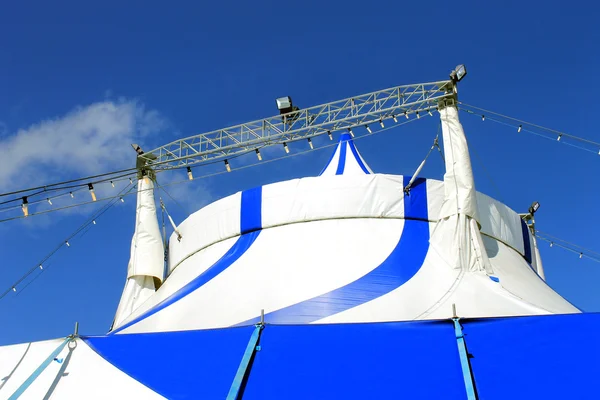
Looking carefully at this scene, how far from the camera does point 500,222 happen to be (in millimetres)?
7137

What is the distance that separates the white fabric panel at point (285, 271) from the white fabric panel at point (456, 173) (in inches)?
23.5

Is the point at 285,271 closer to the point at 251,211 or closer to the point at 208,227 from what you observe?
the point at 251,211

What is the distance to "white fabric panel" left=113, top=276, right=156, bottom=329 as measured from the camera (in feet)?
24.4

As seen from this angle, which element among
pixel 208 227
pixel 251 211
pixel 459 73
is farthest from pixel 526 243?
pixel 208 227

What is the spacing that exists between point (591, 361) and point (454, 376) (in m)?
0.75

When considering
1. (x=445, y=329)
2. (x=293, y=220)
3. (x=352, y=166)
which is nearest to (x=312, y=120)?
(x=352, y=166)

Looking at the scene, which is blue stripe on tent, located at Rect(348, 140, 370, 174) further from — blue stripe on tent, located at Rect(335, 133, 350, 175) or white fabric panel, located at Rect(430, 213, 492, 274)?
white fabric panel, located at Rect(430, 213, 492, 274)

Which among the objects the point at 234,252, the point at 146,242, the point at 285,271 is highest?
the point at 146,242

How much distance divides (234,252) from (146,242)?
1.59 meters

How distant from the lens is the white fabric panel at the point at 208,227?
23.2 ft

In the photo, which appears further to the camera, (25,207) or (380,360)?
(25,207)

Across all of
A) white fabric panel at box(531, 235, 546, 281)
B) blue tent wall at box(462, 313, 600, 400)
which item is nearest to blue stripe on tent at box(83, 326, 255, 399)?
blue tent wall at box(462, 313, 600, 400)

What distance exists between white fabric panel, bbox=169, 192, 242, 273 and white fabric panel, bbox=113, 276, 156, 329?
38 centimetres

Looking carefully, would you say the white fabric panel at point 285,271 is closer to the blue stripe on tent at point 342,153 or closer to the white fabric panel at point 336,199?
the white fabric panel at point 336,199
